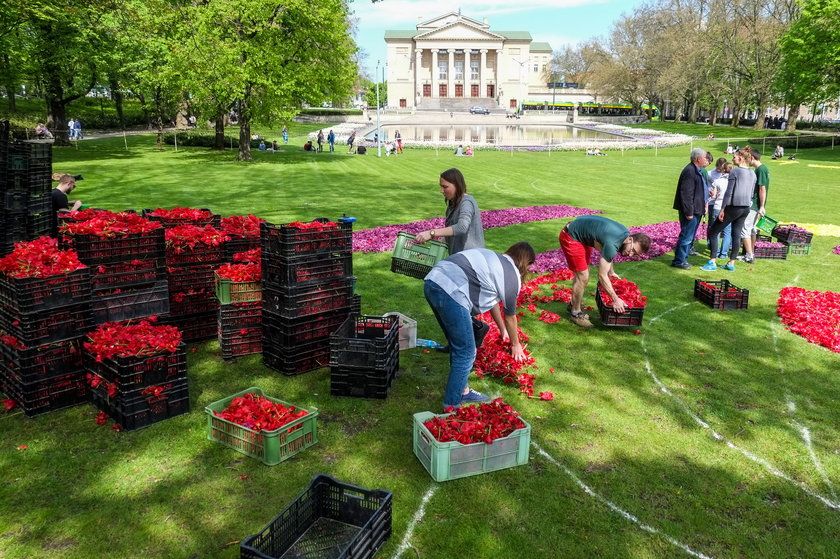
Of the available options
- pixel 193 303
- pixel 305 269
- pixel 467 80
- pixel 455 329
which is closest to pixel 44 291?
pixel 193 303

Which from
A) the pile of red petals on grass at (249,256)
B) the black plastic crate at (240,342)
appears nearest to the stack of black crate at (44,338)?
the black plastic crate at (240,342)

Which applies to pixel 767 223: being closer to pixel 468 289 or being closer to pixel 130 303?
pixel 468 289

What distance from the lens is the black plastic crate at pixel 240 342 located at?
331 inches

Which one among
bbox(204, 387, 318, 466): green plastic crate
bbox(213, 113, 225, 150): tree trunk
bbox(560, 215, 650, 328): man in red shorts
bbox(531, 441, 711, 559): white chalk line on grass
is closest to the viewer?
bbox(531, 441, 711, 559): white chalk line on grass

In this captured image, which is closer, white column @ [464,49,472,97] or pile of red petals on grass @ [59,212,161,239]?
pile of red petals on grass @ [59,212,161,239]

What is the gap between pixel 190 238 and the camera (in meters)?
8.53

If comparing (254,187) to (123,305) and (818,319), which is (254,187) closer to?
(123,305)

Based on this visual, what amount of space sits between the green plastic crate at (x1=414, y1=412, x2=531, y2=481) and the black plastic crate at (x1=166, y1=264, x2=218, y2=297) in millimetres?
4352

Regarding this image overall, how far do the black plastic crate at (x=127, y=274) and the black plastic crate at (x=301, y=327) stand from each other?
4.91 ft

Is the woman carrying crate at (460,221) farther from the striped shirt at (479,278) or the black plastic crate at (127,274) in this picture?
the black plastic crate at (127,274)

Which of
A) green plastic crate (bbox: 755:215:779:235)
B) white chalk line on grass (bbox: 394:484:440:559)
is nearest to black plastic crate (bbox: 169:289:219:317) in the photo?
white chalk line on grass (bbox: 394:484:440:559)

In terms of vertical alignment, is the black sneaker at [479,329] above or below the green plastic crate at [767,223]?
below

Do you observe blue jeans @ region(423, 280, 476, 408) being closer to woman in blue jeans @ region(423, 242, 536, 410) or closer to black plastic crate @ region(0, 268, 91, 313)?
woman in blue jeans @ region(423, 242, 536, 410)

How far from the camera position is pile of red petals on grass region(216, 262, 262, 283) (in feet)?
26.5
